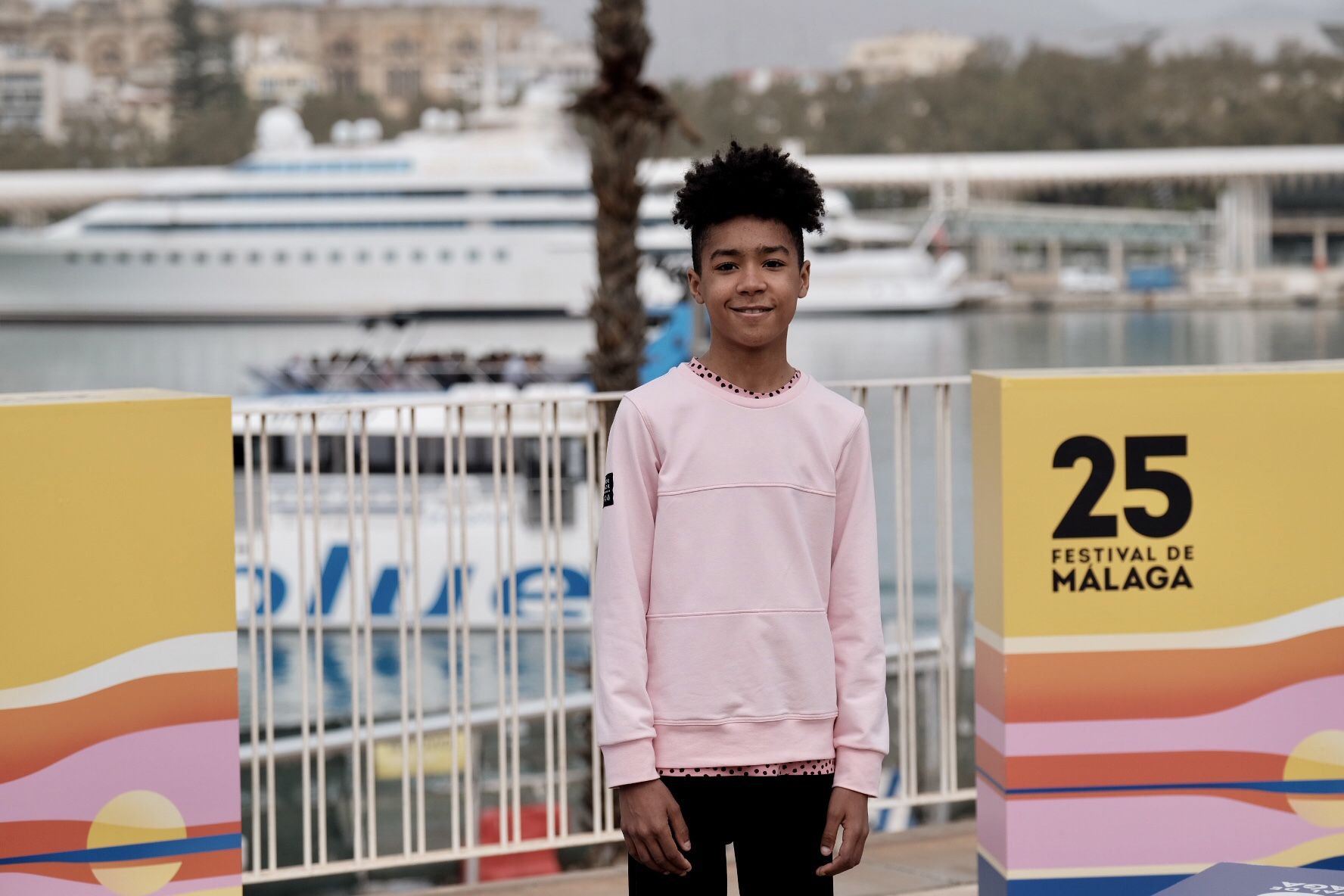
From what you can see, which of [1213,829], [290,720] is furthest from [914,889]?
[290,720]

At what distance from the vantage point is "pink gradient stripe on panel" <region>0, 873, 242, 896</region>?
2500 mm

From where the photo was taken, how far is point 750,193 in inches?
72.6

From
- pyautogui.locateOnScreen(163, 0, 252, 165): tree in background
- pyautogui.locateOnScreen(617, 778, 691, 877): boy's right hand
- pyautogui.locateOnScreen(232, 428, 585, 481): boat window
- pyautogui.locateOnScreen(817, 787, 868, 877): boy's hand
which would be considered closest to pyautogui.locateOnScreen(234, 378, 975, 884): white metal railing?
pyautogui.locateOnScreen(232, 428, 585, 481): boat window

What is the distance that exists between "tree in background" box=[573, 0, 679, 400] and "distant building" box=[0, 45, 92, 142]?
94.3 m

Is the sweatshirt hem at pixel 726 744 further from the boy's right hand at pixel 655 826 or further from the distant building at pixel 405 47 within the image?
the distant building at pixel 405 47

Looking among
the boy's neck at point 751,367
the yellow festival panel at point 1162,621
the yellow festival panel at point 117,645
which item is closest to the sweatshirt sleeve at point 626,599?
the boy's neck at point 751,367

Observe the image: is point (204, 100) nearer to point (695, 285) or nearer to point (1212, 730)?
point (1212, 730)

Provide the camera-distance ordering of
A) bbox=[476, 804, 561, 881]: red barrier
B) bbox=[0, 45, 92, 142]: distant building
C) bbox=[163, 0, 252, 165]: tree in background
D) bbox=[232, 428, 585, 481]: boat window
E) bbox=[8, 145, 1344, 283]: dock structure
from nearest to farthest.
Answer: bbox=[476, 804, 561, 881]: red barrier → bbox=[232, 428, 585, 481]: boat window → bbox=[8, 145, 1344, 283]: dock structure → bbox=[163, 0, 252, 165]: tree in background → bbox=[0, 45, 92, 142]: distant building

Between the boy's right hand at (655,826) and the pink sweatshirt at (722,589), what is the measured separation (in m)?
0.03

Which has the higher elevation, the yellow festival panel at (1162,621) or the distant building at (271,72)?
the distant building at (271,72)

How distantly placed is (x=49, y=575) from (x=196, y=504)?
0.24 m

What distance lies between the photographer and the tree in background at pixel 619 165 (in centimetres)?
733

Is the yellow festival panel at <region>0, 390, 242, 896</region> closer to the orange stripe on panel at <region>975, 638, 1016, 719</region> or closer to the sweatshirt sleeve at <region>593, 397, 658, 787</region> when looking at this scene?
the sweatshirt sleeve at <region>593, 397, 658, 787</region>

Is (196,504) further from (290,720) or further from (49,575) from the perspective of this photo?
(290,720)
